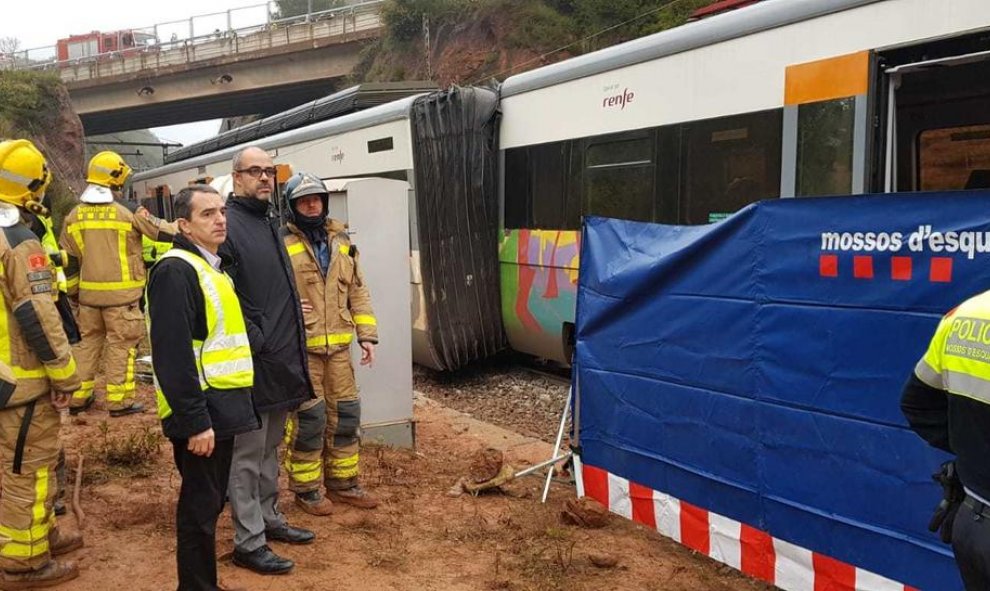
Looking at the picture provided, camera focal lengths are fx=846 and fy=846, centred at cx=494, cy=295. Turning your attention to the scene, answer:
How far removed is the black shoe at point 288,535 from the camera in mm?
4363

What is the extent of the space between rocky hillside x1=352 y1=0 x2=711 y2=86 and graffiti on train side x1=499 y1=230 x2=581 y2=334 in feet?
50.0

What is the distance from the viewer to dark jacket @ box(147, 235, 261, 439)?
3.24 meters

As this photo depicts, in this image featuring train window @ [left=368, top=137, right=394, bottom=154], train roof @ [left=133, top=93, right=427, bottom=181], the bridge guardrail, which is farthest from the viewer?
the bridge guardrail

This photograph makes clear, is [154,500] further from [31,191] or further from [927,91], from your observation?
[927,91]

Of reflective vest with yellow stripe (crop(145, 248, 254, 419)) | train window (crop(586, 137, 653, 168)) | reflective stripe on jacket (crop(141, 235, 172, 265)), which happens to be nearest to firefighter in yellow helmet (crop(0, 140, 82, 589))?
reflective vest with yellow stripe (crop(145, 248, 254, 419))

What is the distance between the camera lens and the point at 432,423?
738cm

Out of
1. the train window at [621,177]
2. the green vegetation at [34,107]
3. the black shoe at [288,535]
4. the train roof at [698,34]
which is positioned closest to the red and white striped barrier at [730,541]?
the black shoe at [288,535]

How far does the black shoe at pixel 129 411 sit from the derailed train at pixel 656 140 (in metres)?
2.88

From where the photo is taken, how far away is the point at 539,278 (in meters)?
8.34

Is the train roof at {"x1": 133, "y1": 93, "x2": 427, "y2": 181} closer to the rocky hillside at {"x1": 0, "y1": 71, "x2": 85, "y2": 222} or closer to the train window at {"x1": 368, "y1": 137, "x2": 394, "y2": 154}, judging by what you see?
the train window at {"x1": 368, "y1": 137, "x2": 394, "y2": 154}

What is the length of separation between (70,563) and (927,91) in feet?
19.3

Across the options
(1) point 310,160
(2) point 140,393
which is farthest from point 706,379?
(1) point 310,160

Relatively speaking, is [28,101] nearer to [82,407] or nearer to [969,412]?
[82,407]

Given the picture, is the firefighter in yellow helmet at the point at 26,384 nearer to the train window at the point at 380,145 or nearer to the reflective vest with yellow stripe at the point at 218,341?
the reflective vest with yellow stripe at the point at 218,341
